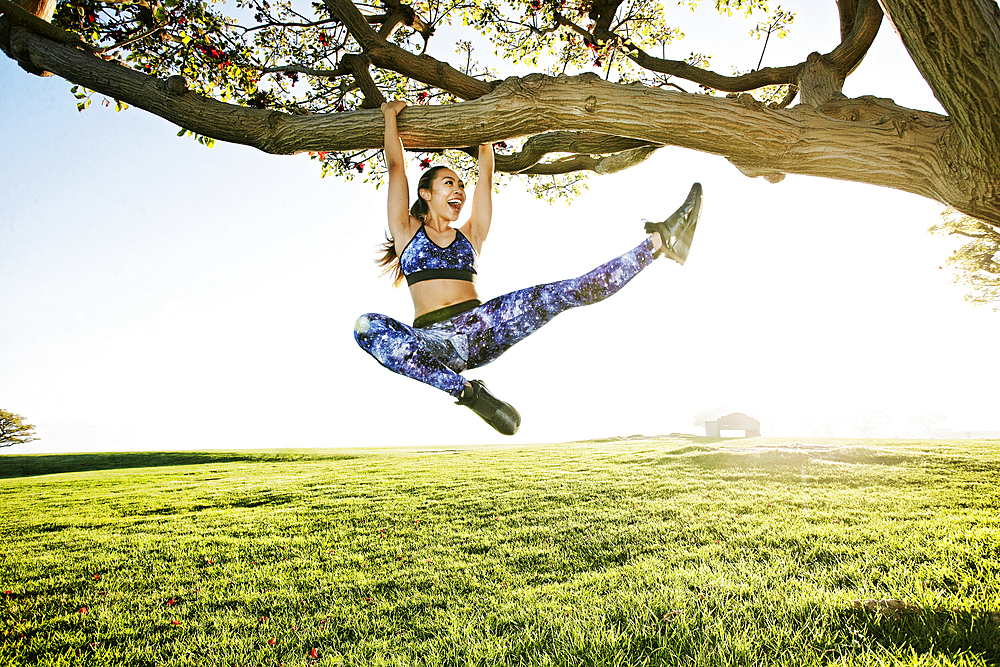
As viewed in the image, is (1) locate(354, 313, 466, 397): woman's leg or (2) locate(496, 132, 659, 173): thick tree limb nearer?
(1) locate(354, 313, 466, 397): woman's leg

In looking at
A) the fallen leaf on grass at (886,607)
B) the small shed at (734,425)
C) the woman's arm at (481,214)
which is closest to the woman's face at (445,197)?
the woman's arm at (481,214)

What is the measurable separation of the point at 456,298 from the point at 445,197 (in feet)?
2.67

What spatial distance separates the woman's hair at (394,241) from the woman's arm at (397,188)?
0.16 m

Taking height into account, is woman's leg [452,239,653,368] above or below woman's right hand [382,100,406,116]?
below

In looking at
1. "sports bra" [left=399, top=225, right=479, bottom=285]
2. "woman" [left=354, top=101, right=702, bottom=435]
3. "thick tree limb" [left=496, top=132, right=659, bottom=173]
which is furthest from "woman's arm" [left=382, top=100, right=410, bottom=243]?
"thick tree limb" [left=496, top=132, right=659, bottom=173]

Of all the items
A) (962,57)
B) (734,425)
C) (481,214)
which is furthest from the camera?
(734,425)

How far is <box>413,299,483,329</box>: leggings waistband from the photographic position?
3.22m

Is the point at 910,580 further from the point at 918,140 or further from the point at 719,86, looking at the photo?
the point at 719,86

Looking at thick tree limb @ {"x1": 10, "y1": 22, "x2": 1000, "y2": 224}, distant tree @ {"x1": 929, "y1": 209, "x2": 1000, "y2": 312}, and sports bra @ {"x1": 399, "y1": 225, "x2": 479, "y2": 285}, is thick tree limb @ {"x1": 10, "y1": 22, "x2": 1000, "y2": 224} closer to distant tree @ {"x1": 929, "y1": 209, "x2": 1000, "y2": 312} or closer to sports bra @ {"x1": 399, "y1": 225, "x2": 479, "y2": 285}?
sports bra @ {"x1": 399, "y1": 225, "x2": 479, "y2": 285}

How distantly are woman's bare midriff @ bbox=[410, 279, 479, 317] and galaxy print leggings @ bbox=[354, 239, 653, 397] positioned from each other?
0.16 m

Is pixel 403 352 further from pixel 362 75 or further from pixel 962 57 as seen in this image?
pixel 962 57

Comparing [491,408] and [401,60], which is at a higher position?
[401,60]

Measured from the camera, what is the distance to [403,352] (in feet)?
9.46

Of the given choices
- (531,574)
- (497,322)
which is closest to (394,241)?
(497,322)
